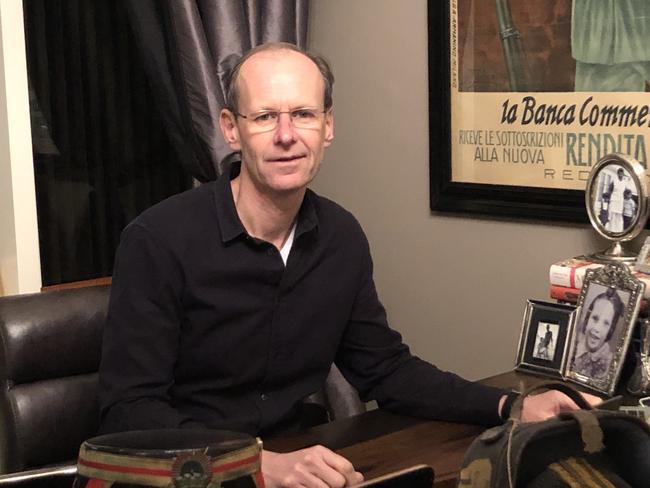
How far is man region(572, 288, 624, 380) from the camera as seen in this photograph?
1.89 metres

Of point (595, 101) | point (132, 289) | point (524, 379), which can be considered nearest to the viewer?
point (132, 289)

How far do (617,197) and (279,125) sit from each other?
0.74m

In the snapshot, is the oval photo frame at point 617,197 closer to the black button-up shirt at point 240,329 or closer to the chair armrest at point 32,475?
the black button-up shirt at point 240,329

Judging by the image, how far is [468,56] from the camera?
239cm

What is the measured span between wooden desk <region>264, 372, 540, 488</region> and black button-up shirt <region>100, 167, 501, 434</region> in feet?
0.19

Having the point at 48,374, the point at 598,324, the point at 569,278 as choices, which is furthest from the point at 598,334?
the point at 48,374

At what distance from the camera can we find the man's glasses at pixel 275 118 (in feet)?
5.75

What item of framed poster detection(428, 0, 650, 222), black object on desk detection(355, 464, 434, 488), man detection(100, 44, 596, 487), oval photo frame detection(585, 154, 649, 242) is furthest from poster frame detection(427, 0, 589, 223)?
black object on desk detection(355, 464, 434, 488)

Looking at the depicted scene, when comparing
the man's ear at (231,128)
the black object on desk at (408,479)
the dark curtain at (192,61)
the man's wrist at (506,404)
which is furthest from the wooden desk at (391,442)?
the dark curtain at (192,61)

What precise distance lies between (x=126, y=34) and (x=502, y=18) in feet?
3.36

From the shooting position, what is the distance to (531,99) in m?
2.28

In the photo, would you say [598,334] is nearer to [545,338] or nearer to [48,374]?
[545,338]

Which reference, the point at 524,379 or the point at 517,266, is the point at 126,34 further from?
the point at 524,379

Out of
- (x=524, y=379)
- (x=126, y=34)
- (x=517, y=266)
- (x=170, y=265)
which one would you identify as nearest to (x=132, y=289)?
(x=170, y=265)
